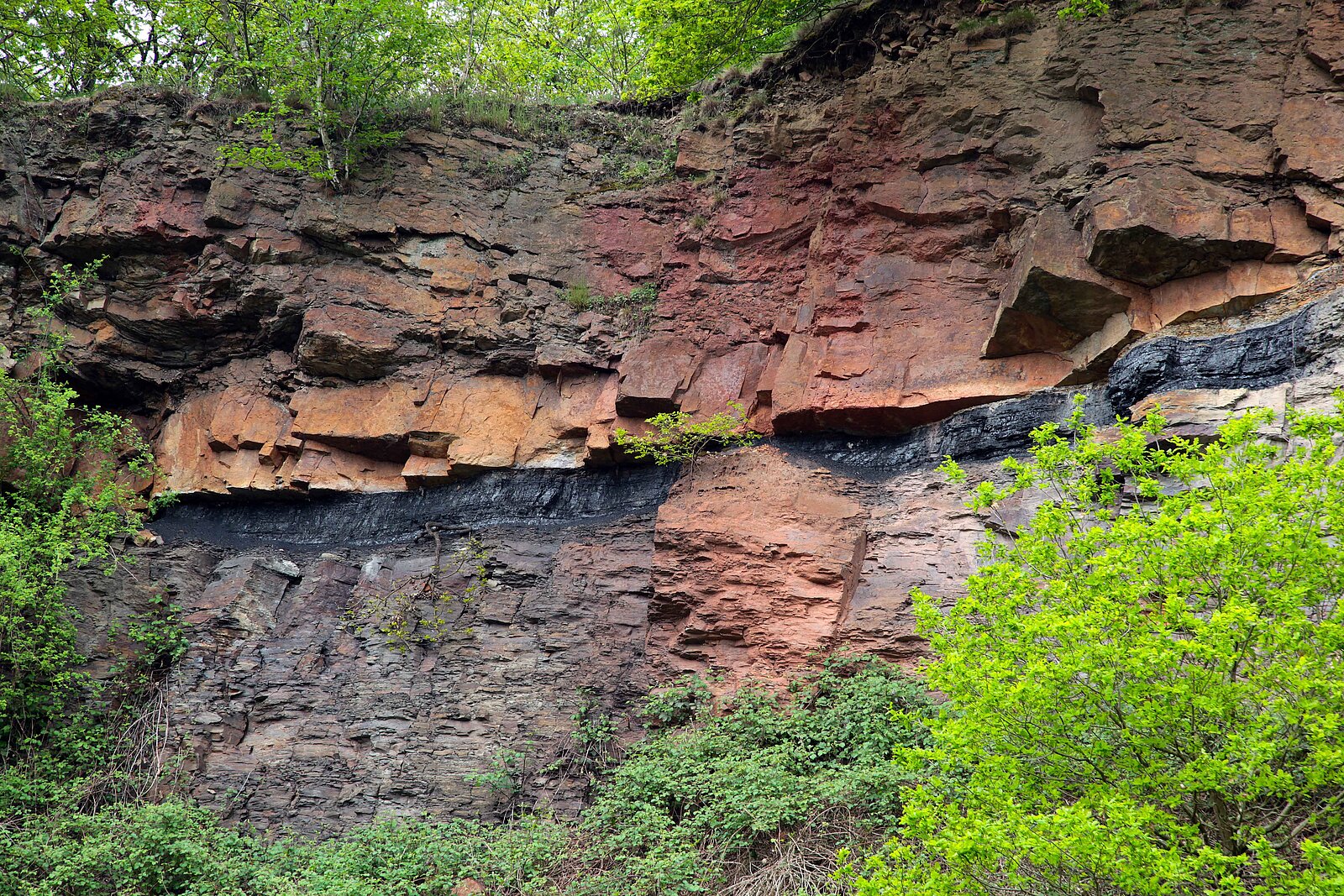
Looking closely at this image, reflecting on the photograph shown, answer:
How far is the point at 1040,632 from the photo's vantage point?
5.29 m

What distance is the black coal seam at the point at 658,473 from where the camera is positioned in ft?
28.0

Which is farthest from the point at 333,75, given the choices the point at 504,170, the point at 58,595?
the point at 58,595

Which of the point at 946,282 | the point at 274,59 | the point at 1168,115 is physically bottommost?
the point at 946,282

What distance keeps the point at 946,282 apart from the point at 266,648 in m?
8.71

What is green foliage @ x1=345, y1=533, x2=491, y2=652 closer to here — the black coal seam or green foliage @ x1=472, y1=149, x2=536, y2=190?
the black coal seam

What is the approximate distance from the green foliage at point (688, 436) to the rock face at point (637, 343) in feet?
0.78

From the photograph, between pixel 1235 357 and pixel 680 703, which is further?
pixel 680 703

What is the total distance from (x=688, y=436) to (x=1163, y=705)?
6.57 m

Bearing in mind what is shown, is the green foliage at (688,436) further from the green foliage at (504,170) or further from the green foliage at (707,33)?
the green foliage at (707,33)

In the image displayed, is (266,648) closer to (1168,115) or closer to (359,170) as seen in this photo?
(359,170)

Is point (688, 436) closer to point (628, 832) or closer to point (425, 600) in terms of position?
point (425, 600)

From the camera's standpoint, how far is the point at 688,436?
1091 cm

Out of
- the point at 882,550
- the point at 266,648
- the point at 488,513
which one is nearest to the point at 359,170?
the point at 488,513

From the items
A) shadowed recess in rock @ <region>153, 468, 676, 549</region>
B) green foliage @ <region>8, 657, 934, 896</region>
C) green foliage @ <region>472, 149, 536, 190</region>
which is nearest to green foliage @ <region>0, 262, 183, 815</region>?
green foliage @ <region>8, 657, 934, 896</region>
